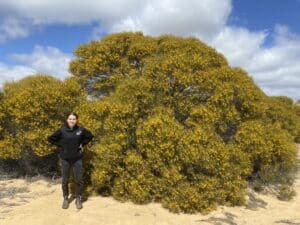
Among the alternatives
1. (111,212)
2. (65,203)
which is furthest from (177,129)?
(65,203)

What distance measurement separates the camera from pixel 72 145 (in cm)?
640

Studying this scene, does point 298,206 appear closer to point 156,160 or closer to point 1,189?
point 156,160

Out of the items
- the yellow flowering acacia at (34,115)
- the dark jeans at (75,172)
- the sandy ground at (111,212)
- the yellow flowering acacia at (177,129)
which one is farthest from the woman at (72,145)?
the yellow flowering acacia at (34,115)

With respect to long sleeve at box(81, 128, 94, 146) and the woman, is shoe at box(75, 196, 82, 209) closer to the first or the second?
the woman

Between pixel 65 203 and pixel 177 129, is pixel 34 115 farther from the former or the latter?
pixel 177 129

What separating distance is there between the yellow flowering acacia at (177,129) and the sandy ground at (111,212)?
0.22 meters

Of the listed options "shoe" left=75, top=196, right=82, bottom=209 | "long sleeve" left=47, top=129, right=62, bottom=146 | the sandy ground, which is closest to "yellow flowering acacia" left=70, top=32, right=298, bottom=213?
the sandy ground

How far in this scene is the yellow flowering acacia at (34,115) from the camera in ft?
25.2

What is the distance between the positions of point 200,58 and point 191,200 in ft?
10.6

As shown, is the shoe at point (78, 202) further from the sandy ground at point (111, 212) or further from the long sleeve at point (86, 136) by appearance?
the long sleeve at point (86, 136)

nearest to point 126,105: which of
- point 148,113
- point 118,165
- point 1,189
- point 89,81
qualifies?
point 148,113

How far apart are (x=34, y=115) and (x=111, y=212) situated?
113 inches

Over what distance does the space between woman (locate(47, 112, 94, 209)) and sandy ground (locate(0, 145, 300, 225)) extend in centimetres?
38

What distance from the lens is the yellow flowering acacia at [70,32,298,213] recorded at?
6621 millimetres
